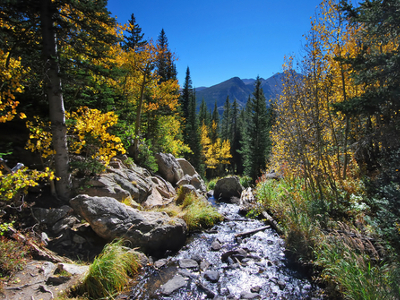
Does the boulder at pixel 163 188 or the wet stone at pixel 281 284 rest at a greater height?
the boulder at pixel 163 188

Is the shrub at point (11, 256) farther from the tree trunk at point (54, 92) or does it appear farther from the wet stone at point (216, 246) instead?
the wet stone at point (216, 246)

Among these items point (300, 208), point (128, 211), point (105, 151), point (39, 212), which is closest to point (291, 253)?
point (300, 208)

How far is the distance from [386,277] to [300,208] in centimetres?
326

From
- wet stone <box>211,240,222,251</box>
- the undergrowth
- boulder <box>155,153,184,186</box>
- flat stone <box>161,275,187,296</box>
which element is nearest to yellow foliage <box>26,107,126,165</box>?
flat stone <box>161,275,187,296</box>

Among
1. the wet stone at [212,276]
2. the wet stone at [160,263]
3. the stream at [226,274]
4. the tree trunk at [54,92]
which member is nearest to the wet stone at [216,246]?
the stream at [226,274]

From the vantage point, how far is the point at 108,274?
4.03 metres

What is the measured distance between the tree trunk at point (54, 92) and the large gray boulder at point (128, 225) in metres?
1.14

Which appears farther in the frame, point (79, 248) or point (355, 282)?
point (79, 248)

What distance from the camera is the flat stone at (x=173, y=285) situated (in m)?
4.36

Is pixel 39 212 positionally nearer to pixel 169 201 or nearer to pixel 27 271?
pixel 27 271

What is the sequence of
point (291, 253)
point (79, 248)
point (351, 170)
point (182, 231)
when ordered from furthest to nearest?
point (351, 170) → point (182, 231) → point (291, 253) → point (79, 248)

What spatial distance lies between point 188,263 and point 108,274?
2.14m

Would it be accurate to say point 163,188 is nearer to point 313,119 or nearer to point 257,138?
point 313,119

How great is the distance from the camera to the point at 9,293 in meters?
3.28
